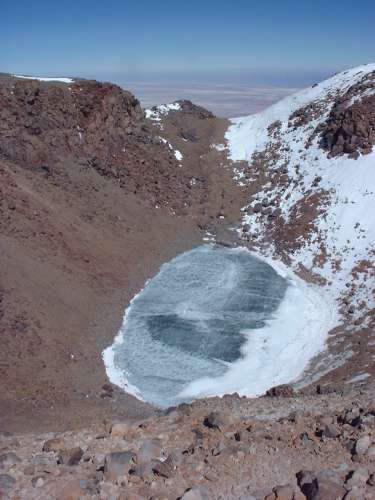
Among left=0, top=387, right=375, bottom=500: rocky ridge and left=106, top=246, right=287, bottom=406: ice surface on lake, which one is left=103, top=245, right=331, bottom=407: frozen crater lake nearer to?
left=106, top=246, right=287, bottom=406: ice surface on lake

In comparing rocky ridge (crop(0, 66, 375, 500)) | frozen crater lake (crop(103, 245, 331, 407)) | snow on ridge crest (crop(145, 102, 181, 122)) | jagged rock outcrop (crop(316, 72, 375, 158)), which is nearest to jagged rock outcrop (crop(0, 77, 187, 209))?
rocky ridge (crop(0, 66, 375, 500))

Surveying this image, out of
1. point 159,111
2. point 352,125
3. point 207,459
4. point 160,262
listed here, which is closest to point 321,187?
point 352,125

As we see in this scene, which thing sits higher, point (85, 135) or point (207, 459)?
point (85, 135)

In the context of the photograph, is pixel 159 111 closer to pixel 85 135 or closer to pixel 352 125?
pixel 85 135

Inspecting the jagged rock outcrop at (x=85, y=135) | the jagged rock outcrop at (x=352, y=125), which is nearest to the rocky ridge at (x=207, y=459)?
the jagged rock outcrop at (x=85, y=135)

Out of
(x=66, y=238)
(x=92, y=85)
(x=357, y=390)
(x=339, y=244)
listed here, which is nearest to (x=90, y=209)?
(x=66, y=238)

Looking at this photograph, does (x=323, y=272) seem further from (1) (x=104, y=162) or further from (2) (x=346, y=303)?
(1) (x=104, y=162)

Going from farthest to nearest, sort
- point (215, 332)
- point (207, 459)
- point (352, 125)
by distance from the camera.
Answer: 1. point (352, 125)
2. point (215, 332)
3. point (207, 459)

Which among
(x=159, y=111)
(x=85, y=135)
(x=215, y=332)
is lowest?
(x=215, y=332)
